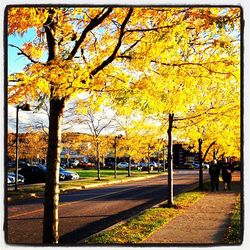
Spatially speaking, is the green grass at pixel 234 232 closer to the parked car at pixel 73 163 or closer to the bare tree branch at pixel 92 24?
the bare tree branch at pixel 92 24

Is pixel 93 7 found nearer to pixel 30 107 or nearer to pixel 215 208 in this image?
pixel 30 107

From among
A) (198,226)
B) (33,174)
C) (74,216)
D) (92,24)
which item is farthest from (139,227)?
(33,174)

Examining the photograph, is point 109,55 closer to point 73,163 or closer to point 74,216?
point 74,216

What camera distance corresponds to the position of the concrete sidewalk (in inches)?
276

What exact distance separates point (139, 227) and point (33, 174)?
16602 millimetres

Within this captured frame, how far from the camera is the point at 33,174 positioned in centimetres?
2395

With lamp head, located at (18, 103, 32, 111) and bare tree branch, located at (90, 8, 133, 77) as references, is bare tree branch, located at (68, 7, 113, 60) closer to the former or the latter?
bare tree branch, located at (90, 8, 133, 77)

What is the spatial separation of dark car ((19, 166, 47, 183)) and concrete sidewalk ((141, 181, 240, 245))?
13.6 metres

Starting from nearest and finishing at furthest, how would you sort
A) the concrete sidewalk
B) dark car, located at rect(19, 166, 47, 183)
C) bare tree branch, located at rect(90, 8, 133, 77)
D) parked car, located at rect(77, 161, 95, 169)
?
bare tree branch, located at rect(90, 8, 133, 77), the concrete sidewalk, dark car, located at rect(19, 166, 47, 183), parked car, located at rect(77, 161, 95, 169)

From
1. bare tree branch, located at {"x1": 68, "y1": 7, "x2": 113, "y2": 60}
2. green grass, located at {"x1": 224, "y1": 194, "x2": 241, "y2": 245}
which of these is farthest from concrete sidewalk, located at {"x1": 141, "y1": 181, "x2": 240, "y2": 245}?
bare tree branch, located at {"x1": 68, "y1": 7, "x2": 113, "y2": 60}

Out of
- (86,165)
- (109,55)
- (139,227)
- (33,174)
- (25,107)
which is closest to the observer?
(25,107)

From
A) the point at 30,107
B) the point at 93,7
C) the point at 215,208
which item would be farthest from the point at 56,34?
the point at 215,208

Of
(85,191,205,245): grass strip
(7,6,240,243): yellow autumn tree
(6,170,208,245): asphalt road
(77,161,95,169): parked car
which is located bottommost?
(77,161,95,169): parked car

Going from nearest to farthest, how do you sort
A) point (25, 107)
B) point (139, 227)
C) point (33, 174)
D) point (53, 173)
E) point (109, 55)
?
point (53, 173) → point (25, 107) → point (109, 55) → point (139, 227) → point (33, 174)
